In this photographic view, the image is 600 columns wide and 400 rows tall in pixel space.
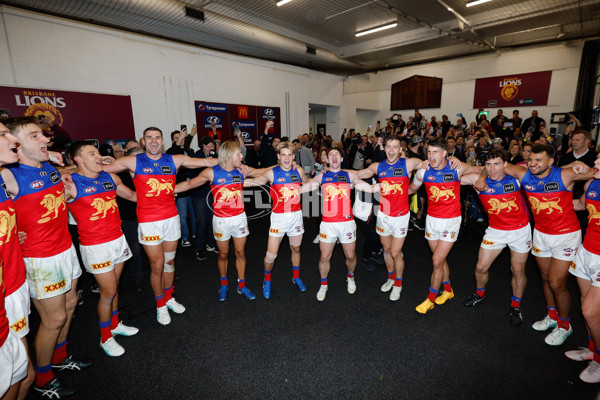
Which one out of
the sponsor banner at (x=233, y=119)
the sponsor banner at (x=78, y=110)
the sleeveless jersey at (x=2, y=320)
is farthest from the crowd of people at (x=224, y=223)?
the sponsor banner at (x=233, y=119)

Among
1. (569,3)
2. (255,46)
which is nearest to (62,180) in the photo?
(255,46)

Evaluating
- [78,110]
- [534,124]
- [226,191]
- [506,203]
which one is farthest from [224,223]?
[534,124]

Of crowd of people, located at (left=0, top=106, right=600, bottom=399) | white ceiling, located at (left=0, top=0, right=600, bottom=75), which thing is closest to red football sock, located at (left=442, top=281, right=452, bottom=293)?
crowd of people, located at (left=0, top=106, right=600, bottom=399)

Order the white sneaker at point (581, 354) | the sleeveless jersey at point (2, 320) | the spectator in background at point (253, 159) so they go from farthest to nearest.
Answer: the spectator in background at point (253, 159) < the white sneaker at point (581, 354) < the sleeveless jersey at point (2, 320)

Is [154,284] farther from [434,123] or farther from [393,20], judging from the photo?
[434,123]

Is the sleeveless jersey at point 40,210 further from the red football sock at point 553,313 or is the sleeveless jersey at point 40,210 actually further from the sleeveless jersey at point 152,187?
the red football sock at point 553,313

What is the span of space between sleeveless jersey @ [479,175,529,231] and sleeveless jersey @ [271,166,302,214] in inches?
88.4

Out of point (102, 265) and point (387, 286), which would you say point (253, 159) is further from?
point (102, 265)

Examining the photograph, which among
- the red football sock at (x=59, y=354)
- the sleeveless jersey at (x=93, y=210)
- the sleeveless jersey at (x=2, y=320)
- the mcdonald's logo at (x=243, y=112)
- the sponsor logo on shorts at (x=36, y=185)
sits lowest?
the red football sock at (x=59, y=354)

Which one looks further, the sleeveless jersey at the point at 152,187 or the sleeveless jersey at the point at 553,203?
the sleeveless jersey at the point at 152,187

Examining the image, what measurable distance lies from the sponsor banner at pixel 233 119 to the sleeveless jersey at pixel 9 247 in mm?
8047

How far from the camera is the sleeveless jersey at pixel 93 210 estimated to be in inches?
106

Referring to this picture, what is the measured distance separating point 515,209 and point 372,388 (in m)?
2.46

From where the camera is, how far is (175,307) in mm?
3562
